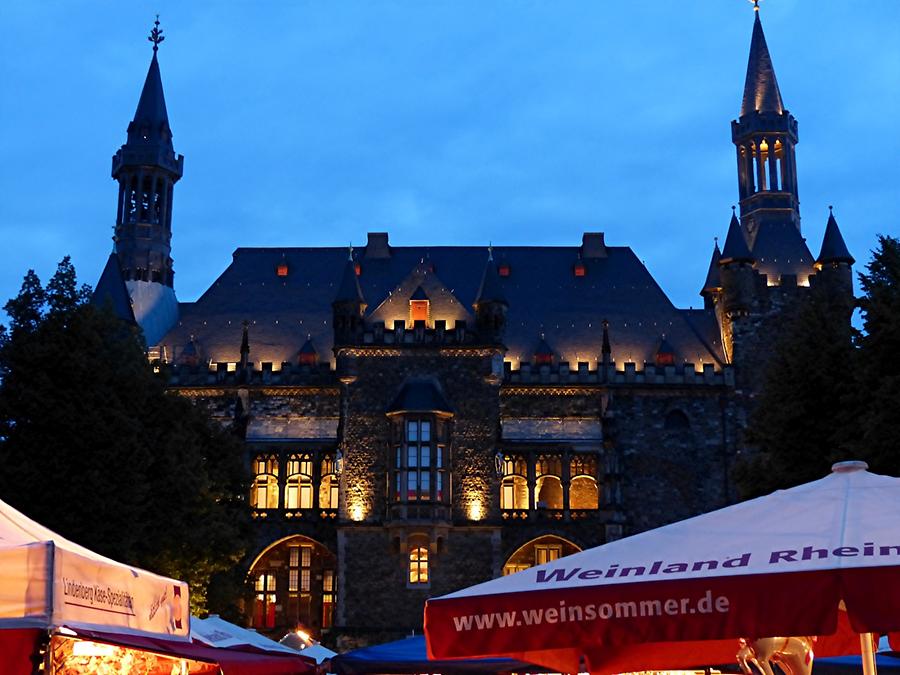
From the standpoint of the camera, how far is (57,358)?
32594mm

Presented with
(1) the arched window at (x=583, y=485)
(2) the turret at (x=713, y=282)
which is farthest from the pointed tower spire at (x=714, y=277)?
(1) the arched window at (x=583, y=485)

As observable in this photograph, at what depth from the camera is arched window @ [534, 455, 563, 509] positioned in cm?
5291

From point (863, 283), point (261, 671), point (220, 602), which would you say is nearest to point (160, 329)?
point (220, 602)

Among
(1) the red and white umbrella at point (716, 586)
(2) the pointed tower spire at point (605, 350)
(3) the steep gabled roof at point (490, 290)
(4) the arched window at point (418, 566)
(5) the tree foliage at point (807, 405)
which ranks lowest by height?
(1) the red and white umbrella at point (716, 586)

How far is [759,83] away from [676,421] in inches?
816

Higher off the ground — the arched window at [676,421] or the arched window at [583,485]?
the arched window at [676,421]

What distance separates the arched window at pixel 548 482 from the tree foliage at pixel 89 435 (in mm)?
19729

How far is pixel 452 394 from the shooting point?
52094mm

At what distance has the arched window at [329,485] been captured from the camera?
53.1m

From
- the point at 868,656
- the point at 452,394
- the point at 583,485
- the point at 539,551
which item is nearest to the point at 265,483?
the point at 452,394

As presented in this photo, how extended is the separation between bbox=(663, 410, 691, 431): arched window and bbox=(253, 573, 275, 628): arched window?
60.7 ft

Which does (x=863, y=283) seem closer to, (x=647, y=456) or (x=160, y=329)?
(x=647, y=456)

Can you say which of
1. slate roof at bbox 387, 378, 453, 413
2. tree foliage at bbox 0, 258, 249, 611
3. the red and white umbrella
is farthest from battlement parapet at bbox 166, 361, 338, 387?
the red and white umbrella

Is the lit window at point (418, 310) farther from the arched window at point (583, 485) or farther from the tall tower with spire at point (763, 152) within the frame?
the tall tower with spire at point (763, 152)
